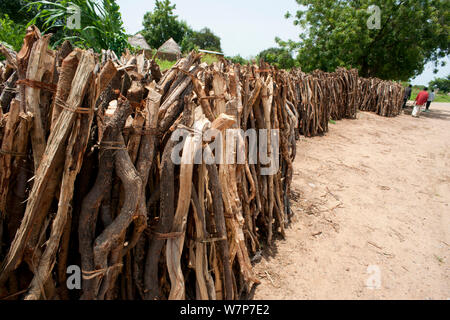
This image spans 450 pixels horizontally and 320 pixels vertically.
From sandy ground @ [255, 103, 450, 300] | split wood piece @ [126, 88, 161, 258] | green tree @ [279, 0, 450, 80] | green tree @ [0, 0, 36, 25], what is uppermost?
green tree @ [0, 0, 36, 25]

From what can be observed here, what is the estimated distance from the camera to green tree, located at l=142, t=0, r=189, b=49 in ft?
108

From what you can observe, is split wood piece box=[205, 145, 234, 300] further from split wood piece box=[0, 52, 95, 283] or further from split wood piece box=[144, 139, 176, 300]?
split wood piece box=[0, 52, 95, 283]

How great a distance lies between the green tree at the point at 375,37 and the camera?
13539 millimetres

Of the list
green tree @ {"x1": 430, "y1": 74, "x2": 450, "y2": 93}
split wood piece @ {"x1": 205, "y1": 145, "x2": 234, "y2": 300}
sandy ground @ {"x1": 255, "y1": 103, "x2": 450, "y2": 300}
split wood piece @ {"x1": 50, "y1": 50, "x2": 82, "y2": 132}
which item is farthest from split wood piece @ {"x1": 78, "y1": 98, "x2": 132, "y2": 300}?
green tree @ {"x1": 430, "y1": 74, "x2": 450, "y2": 93}

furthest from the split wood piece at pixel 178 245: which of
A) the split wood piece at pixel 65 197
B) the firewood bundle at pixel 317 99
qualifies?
the firewood bundle at pixel 317 99

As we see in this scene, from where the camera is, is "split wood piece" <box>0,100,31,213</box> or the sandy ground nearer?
"split wood piece" <box>0,100,31,213</box>

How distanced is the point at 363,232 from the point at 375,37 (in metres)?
16.2

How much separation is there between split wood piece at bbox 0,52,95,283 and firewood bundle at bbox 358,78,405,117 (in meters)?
11.9

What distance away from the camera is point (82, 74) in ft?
4.04

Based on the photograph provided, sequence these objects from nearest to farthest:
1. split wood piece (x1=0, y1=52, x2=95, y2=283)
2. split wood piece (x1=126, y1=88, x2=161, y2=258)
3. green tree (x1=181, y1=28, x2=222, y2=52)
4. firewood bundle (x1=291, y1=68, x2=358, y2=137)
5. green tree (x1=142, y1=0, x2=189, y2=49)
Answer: split wood piece (x1=0, y1=52, x2=95, y2=283), split wood piece (x1=126, y1=88, x2=161, y2=258), firewood bundle (x1=291, y1=68, x2=358, y2=137), green tree (x1=142, y1=0, x2=189, y2=49), green tree (x1=181, y1=28, x2=222, y2=52)

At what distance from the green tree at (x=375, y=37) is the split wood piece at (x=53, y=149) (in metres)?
14.6

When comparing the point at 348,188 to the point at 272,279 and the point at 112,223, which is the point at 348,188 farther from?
the point at 112,223

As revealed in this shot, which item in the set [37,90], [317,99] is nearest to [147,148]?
[37,90]
